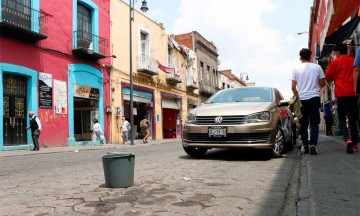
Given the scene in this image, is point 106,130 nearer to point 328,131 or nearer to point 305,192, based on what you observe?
point 328,131

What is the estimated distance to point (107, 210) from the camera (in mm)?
2910

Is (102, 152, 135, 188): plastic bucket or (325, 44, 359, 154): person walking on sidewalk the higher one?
(325, 44, 359, 154): person walking on sidewalk

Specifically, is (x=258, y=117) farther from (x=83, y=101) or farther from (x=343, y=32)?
(x=83, y=101)

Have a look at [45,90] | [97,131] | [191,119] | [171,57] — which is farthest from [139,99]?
[191,119]

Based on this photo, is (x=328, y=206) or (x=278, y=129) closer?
(x=328, y=206)

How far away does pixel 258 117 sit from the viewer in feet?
19.5

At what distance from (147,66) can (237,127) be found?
1751 centimetres

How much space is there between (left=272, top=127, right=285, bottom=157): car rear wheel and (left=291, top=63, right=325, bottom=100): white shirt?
77 centimetres

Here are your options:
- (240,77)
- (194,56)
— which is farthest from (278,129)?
(240,77)

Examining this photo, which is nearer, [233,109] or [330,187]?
[330,187]

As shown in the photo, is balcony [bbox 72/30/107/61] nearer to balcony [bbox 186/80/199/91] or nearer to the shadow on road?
the shadow on road

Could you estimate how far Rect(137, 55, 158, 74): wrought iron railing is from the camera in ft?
73.3

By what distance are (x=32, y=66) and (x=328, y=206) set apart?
561 inches

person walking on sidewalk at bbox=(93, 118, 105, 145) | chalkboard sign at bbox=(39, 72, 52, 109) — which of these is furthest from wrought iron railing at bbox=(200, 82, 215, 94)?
chalkboard sign at bbox=(39, 72, 52, 109)
